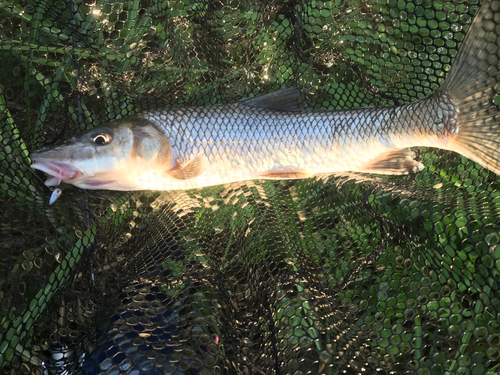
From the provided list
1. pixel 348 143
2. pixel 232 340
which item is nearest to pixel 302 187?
pixel 348 143

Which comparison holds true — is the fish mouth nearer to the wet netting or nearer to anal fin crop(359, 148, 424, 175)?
the wet netting

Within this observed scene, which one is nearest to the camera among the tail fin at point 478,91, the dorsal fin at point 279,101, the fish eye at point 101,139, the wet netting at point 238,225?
the wet netting at point 238,225

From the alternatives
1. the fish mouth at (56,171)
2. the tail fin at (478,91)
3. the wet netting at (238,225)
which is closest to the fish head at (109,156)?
the fish mouth at (56,171)

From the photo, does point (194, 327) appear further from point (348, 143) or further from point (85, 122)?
point (85, 122)

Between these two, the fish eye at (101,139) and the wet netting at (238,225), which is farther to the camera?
the fish eye at (101,139)

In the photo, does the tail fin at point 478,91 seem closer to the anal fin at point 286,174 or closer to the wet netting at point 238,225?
the wet netting at point 238,225

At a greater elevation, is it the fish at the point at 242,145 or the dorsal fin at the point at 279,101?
the dorsal fin at the point at 279,101
